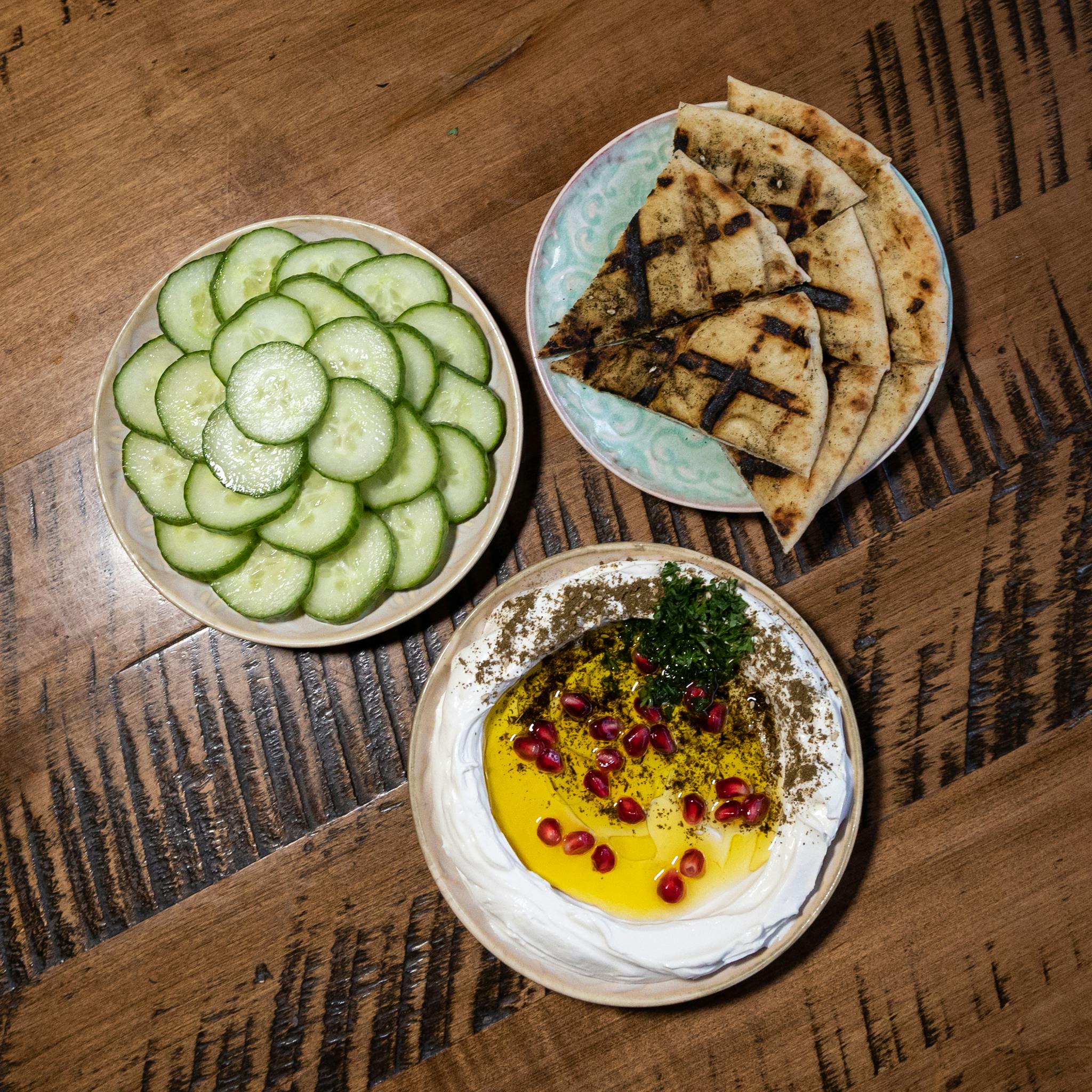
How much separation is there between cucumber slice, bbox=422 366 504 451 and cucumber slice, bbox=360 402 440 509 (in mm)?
136

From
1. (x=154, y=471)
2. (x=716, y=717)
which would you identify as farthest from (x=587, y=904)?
(x=154, y=471)

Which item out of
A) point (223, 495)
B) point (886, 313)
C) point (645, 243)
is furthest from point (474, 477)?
point (886, 313)

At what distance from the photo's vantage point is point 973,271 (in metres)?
3.05

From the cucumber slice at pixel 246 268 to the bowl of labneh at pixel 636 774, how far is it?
4.29 ft

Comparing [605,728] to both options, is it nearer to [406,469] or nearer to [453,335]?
[406,469]

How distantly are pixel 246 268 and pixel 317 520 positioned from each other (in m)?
0.90

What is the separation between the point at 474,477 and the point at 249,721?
4.37 ft

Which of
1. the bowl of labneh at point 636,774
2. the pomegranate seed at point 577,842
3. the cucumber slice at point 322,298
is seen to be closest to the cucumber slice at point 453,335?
the cucumber slice at point 322,298

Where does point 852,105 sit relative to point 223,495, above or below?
above

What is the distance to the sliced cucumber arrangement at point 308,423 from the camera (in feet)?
8.06

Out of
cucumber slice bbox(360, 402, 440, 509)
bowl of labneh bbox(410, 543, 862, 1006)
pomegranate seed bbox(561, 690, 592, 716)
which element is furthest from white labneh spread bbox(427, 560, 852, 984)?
cucumber slice bbox(360, 402, 440, 509)

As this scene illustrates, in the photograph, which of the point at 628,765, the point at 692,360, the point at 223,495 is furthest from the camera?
the point at 628,765

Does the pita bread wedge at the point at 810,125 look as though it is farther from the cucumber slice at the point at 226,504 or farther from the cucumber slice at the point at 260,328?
the cucumber slice at the point at 226,504

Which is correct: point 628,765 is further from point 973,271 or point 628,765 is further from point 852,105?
point 852,105
